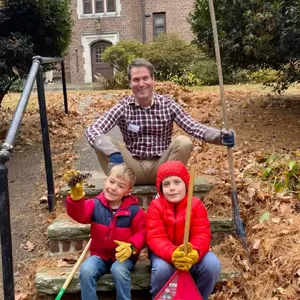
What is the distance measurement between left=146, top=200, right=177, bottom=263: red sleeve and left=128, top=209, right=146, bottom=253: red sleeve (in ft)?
0.17

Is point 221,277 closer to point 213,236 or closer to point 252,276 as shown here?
point 252,276

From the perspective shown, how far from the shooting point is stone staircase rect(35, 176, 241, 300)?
292cm

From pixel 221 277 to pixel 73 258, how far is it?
1031 mm

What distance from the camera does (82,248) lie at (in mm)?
3336

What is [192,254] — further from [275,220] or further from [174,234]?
[275,220]

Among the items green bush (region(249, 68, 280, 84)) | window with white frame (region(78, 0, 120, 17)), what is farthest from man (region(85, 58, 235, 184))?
window with white frame (region(78, 0, 120, 17))

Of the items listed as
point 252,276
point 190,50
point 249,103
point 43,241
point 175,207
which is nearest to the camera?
point 175,207

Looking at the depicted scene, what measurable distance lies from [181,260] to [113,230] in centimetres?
48

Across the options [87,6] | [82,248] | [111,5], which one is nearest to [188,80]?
[111,5]

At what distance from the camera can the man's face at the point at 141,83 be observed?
3.23m

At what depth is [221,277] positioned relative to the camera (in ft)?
9.70

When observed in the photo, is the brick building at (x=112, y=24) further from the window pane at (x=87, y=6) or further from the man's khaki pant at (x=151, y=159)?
the man's khaki pant at (x=151, y=159)

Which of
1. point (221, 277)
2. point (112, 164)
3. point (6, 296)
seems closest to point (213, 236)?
point (221, 277)

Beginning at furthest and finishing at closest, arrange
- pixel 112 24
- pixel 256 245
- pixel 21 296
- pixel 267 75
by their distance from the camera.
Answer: pixel 112 24
pixel 267 75
pixel 256 245
pixel 21 296
